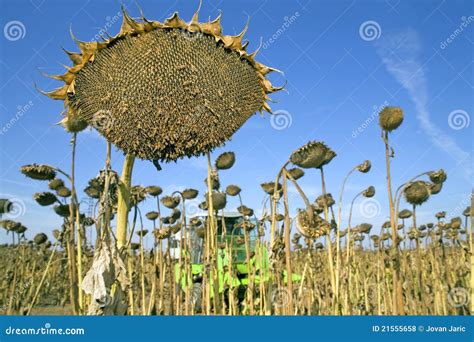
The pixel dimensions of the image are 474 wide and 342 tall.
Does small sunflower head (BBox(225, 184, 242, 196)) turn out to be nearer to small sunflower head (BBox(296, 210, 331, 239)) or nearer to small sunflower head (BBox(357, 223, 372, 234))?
small sunflower head (BBox(357, 223, 372, 234))

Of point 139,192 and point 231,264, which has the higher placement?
point 139,192

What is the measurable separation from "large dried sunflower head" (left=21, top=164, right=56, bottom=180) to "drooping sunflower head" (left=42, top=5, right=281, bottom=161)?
205 centimetres

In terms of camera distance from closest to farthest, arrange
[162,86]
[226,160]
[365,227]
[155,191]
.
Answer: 1. [162,86]
2. [226,160]
3. [155,191]
4. [365,227]

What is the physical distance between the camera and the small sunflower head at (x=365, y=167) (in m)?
5.37

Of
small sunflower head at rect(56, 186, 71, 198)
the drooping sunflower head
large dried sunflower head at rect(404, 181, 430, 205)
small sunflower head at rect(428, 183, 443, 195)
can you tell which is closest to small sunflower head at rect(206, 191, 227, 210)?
small sunflower head at rect(56, 186, 71, 198)

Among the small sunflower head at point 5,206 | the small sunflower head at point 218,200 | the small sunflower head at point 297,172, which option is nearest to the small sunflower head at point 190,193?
the small sunflower head at point 218,200

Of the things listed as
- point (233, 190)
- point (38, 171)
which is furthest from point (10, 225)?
point (38, 171)

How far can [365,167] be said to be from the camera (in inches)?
213

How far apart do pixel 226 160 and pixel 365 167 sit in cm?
176

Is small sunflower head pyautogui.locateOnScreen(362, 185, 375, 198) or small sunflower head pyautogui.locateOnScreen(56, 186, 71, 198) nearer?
small sunflower head pyautogui.locateOnScreen(56, 186, 71, 198)

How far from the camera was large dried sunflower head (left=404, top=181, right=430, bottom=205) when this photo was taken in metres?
4.86

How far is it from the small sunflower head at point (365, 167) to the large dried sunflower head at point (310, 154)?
5.09 ft

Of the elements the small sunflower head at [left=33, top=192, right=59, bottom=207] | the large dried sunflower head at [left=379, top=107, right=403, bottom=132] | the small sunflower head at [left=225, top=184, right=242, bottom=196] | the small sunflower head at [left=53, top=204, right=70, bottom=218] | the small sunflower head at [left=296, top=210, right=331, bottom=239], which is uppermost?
the small sunflower head at [left=225, top=184, right=242, bottom=196]

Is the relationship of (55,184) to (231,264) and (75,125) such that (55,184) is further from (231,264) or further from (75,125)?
(231,264)
